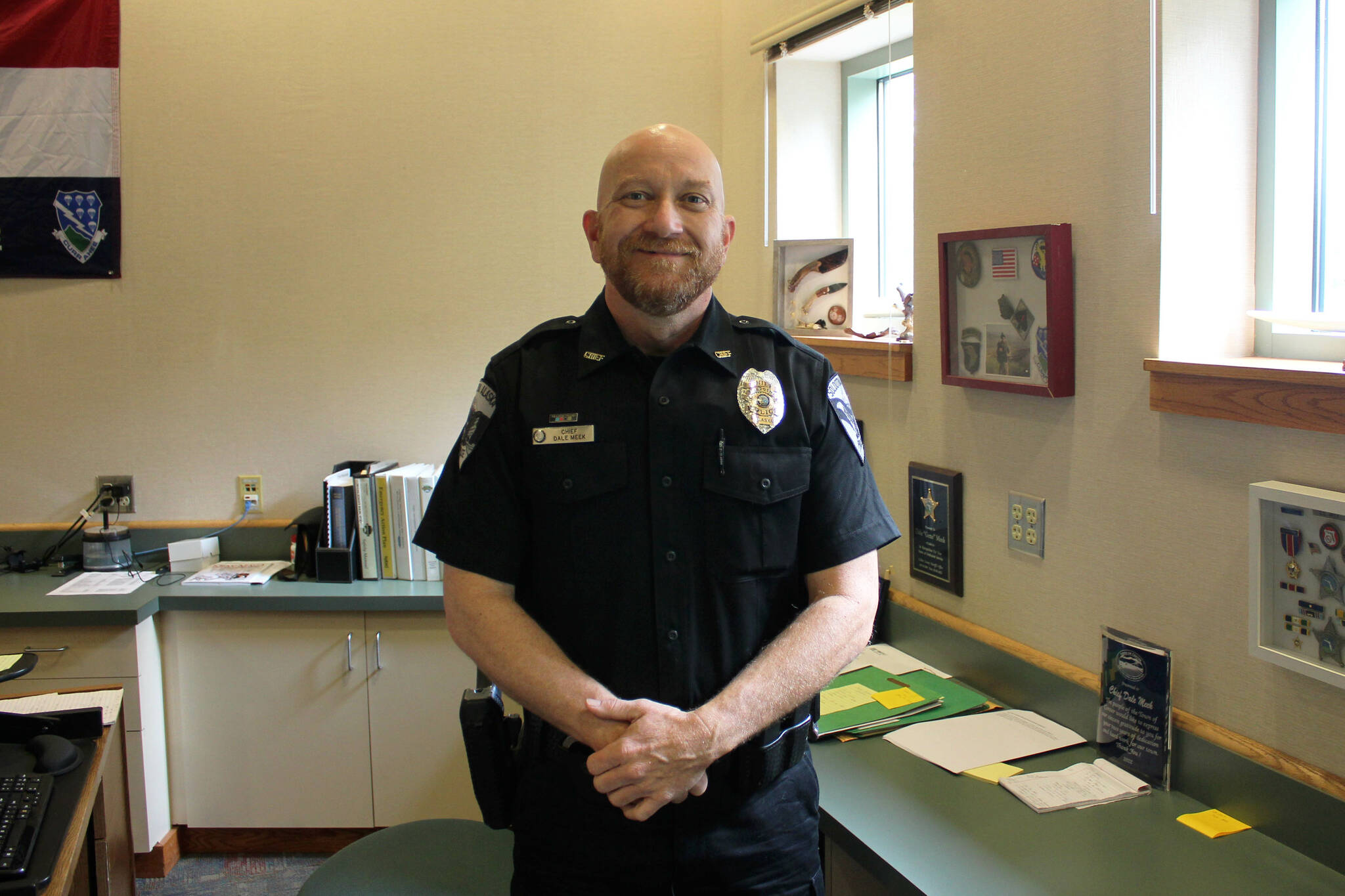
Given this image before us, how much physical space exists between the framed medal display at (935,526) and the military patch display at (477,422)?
1121mm

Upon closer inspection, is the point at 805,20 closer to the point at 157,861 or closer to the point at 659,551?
the point at 659,551

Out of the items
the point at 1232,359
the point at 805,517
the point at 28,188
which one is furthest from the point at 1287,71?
the point at 28,188

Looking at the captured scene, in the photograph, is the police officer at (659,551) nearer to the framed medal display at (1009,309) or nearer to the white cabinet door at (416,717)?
the framed medal display at (1009,309)

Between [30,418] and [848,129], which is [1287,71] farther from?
[30,418]

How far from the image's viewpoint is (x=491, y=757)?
Result: 1.48 m

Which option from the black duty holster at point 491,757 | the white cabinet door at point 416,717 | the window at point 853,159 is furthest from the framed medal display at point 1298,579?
the white cabinet door at point 416,717

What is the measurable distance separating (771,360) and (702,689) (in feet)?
1.59

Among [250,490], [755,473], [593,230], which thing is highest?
[593,230]

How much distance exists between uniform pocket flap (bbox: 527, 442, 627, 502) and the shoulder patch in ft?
1.07

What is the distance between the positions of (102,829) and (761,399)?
4.66ft

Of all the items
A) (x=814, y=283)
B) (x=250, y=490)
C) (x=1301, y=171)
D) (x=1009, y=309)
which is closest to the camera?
(x=1301, y=171)

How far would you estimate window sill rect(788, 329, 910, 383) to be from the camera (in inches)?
93.4

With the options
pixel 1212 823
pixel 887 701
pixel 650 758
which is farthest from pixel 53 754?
pixel 1212 823

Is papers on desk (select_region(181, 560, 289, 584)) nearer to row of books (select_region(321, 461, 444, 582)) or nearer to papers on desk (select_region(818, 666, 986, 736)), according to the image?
row of books (select_region(321, 461, 444, 582))
